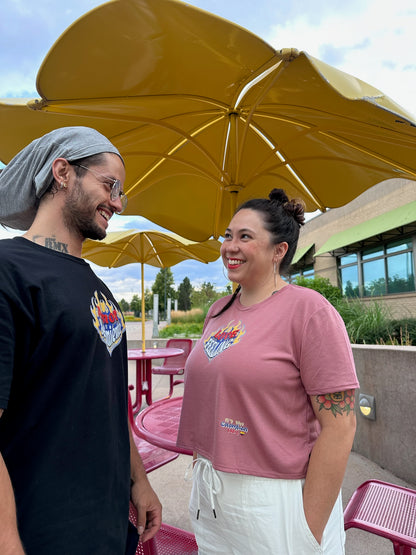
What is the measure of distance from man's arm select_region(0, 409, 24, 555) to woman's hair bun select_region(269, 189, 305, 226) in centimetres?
151

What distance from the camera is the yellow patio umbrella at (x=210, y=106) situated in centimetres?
161

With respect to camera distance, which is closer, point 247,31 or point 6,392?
point 6,392

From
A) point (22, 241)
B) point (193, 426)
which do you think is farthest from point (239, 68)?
point (193, 426)

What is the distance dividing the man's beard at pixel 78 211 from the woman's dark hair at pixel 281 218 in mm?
873

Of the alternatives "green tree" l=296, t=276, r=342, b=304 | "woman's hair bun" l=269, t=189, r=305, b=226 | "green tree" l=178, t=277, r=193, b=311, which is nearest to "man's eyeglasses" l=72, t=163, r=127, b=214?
"woman's hair bun" l=269, t=189, r=305, b=226

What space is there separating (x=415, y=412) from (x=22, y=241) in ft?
12.1

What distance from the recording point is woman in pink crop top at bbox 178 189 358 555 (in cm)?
128

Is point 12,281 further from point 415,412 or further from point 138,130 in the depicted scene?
point 415,412

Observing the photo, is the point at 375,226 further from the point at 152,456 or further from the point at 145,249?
the point at 152,456

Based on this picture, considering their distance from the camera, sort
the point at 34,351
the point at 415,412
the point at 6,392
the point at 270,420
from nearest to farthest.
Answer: the point at 6,392 < the point at 34,351 < the point at 270,420 < the point at 415,412

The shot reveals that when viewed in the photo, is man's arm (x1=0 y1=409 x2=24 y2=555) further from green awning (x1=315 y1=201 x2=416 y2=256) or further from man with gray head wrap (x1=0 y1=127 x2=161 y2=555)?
green awning (x1=315 y1=201 x2=416 y2=256)

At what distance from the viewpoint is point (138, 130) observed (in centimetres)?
271

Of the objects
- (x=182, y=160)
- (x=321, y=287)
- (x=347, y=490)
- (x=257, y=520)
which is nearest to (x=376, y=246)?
(x=321, y=287)

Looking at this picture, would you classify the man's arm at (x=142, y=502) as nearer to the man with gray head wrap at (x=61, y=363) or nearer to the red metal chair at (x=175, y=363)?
the man with gray head wrap at (x=61, y=363)
